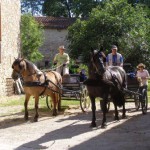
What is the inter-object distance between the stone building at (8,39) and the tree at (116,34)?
5459mm

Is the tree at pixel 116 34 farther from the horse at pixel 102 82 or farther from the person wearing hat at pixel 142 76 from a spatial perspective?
the horse at pixel 102 82

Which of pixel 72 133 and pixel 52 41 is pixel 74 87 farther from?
pixel 52 41

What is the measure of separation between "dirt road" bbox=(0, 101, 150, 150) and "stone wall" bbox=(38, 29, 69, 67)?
1261 inches

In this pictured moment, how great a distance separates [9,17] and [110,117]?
40.3 ft

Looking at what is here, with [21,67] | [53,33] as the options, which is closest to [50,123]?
[21,67]

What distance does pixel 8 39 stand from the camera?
22469 mm

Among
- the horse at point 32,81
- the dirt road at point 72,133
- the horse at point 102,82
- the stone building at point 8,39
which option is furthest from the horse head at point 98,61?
the stone building at point 8,39

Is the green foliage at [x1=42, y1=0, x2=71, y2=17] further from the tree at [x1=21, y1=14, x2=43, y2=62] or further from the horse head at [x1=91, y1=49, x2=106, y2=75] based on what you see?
the horse head at [x1=91, y1=49, x2=106, y2=75]

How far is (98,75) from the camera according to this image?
10.2 metres

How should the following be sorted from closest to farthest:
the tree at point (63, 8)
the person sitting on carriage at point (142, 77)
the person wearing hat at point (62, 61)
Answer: the person sitting on carriage at point (142, 77) → the person wearing hat at point (62, 61) → the tree at point (63, 8)

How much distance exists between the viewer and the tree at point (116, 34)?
2720 centimetres

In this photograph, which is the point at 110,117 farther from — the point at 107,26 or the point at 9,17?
the point at 107,26

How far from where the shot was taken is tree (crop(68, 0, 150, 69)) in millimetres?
27203

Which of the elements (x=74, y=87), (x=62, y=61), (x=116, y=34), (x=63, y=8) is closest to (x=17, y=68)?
(x=62, y=61)
